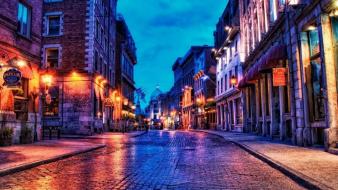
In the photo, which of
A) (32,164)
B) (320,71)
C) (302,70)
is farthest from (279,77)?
(32,164)

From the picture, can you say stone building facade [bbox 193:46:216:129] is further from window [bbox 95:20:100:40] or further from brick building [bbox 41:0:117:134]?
brick building [bbox 41:0:117:134]

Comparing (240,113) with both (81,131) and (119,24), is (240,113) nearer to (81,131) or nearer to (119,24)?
(81,131)

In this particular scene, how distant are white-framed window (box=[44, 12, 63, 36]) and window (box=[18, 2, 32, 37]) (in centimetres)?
1232

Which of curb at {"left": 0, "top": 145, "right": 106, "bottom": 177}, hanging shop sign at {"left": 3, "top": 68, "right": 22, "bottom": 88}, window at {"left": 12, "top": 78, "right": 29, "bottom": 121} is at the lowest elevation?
curb at {"left": 0, "top": 145, "right": 106, "bottom": 177}

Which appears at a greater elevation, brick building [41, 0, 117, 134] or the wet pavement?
brick building [41, 0, 117, 134]

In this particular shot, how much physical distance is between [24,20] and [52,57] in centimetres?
1292

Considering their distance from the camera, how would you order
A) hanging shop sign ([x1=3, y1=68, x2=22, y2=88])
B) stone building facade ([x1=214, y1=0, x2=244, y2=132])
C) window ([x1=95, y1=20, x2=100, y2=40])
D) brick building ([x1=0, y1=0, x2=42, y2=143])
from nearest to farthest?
hanging shop sign ([x1=3, y1=68, x2=22, y2=88])
brick building ([x1=0, y1=0, x2=42, y2=143])
window ([x1=95, y1=20, x2=100, y2=40])
stone building facade ([x1=214, y1=0, x2=244, y2=132])

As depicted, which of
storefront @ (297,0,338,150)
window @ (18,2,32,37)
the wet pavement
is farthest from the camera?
window @ (18,2,32,37)

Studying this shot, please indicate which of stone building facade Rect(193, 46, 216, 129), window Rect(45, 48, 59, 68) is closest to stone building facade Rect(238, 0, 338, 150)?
window Rect(45, 48, 59, 68)

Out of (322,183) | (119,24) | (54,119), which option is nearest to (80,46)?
(54,119)

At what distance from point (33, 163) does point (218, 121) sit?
37727 millimetres

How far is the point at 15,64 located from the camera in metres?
16.8

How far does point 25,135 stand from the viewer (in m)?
17.8

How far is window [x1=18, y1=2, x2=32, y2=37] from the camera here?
18302 millimetres
